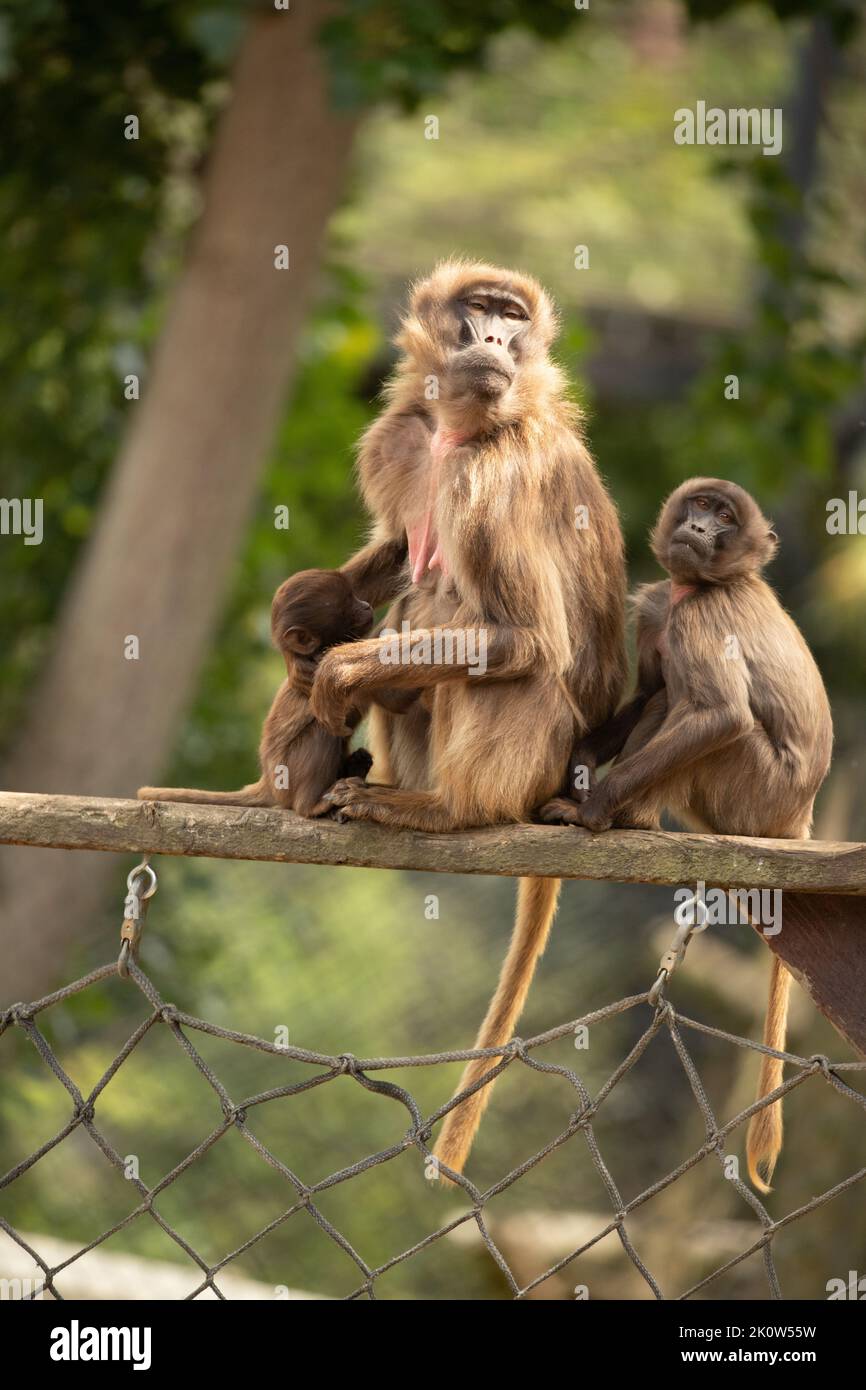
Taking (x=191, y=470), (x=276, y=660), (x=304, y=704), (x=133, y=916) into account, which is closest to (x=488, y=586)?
(x=304, y=704)

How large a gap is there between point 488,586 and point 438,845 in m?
0.52

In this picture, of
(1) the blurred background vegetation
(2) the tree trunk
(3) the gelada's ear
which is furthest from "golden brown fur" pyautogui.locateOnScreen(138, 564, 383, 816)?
(2) the tree trunk

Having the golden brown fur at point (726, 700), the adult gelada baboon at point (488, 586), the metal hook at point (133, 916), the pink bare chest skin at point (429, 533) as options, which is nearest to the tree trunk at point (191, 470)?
the adult gelada baboon at point (488, 586)

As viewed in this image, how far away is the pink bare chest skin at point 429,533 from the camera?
312cm

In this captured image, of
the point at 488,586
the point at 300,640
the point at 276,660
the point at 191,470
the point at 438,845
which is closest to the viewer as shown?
the point at 438,845

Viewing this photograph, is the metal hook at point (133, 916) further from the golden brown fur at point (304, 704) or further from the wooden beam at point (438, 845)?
the golden brown fur at point (304, 704)

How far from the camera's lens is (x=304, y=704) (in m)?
3.12

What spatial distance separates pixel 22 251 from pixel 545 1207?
4.92 metres

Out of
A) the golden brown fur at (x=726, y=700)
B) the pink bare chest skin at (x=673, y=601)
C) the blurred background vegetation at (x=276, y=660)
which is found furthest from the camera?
the blurred background vegetation at (x=276, y=660)

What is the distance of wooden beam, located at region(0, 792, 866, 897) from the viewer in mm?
2535

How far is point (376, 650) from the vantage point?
2.91 m

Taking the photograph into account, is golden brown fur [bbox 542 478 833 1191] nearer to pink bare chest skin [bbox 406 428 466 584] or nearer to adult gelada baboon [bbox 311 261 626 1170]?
adult gelada baboon [bbox 311 261 626 1170]

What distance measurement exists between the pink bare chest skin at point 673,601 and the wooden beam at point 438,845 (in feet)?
1.50

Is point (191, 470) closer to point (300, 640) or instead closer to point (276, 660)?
point (276, 660)
